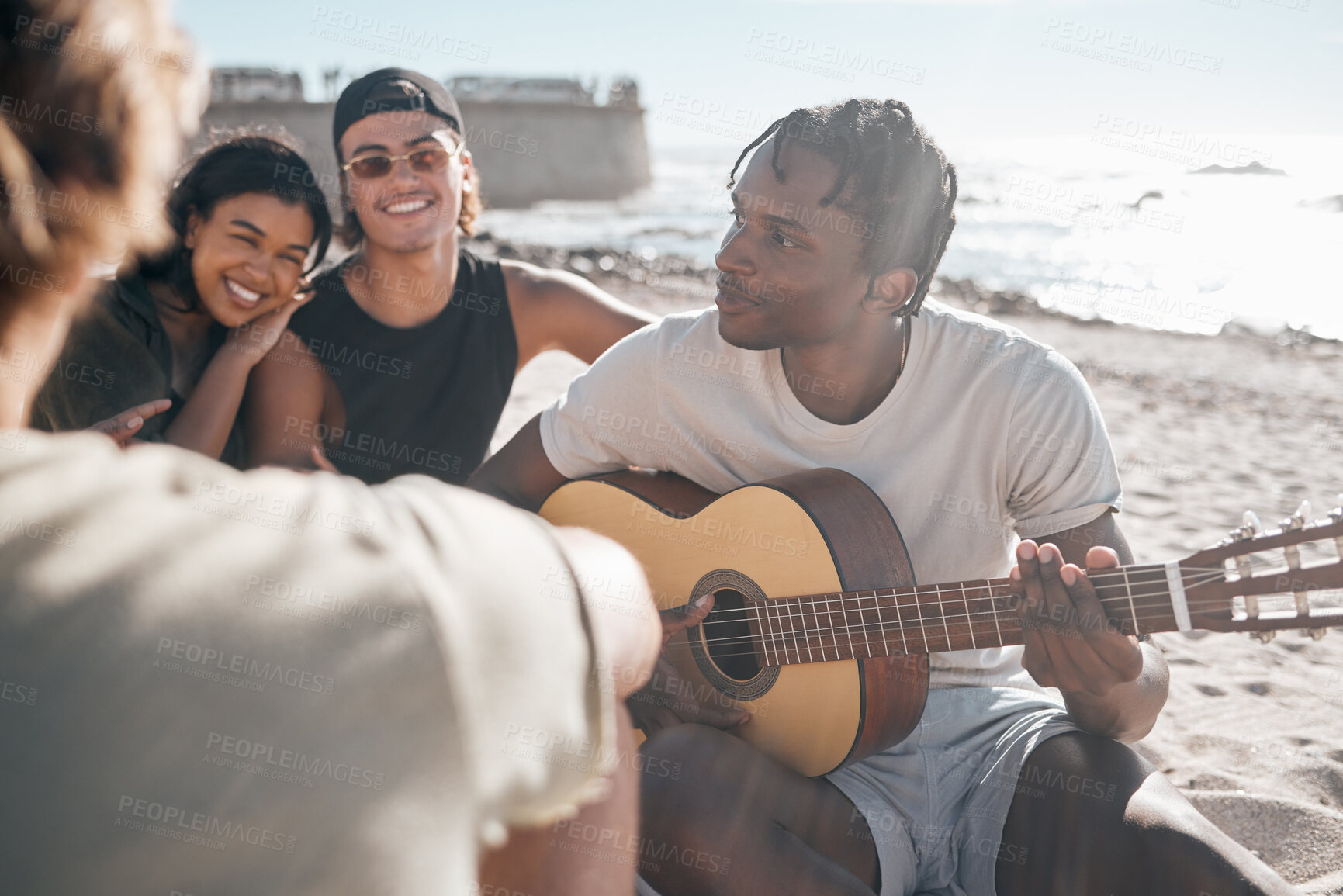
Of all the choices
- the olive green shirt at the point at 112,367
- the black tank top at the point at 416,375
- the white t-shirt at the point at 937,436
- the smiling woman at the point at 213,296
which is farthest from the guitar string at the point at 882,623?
the olive green shirt at the point at 112,367

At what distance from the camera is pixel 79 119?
83 cm

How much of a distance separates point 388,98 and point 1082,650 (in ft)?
10.3

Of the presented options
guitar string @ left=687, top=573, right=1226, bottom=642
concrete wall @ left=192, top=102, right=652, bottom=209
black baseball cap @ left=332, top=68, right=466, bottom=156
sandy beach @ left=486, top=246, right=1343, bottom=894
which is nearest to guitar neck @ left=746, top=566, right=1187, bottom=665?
guitar string @ left=687, top=573, right=1226, bottom=642

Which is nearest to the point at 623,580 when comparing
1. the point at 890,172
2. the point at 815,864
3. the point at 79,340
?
the point at 815,864

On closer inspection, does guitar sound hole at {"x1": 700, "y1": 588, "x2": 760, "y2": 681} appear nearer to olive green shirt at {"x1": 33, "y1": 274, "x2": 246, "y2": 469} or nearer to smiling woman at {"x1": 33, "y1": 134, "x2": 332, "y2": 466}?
smiling woman at {"x1": 33, "y1": 134, "x2": 332, "y2": 466}

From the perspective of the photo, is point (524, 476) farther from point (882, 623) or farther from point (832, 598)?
point (882, 623)

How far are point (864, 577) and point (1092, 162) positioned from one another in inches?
2305

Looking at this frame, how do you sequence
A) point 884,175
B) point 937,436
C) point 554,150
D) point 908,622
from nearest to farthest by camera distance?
point 908,622 < point 937,436 < point 884,175 < point 554,150

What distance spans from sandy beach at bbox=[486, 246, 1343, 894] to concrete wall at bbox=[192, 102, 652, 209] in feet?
92.1

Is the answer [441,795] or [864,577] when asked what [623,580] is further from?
[864,577]

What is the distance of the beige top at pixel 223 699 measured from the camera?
63cm

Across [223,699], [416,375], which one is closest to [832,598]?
[223,699]

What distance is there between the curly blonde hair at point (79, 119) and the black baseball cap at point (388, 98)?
103 inches

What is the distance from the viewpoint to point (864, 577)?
2.23 meters
